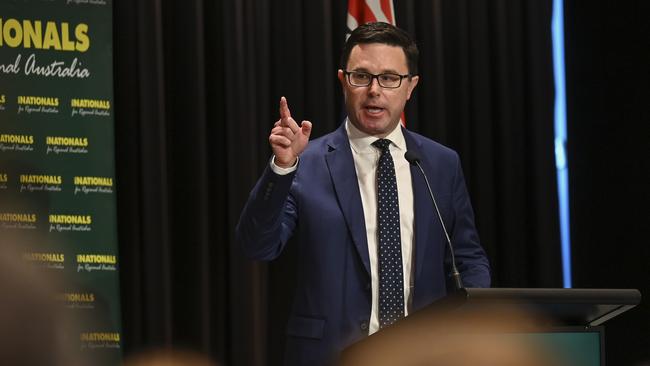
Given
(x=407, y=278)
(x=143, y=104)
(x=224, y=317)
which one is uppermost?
(x=143, y=104)

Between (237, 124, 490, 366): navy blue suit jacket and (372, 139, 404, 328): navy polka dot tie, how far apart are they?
0.15 ft

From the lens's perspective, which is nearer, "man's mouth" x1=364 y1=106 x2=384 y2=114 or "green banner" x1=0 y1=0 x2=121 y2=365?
"man's mouth" x1=364 y1=106 x2=384 y2=114

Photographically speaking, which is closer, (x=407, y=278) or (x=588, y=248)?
(x=407, y=278)

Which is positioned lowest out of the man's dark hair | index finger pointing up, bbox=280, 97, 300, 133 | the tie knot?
the tie knot

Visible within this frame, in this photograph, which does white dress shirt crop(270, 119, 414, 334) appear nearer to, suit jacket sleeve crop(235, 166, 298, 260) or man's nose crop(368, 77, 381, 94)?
man's nose crop(368, 77, 381, 94)

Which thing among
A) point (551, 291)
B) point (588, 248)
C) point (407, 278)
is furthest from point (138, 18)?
point (551, 291)

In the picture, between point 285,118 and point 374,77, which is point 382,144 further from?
point 285,118

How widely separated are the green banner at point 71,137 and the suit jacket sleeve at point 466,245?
1.62 m

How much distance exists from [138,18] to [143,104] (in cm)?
38

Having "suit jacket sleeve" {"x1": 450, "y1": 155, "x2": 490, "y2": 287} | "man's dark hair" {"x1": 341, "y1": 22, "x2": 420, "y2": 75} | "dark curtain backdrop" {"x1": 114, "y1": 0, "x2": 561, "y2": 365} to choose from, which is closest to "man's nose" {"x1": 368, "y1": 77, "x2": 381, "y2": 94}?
"man's dark hair" {"x1": 341, "y1": 22, "x2": 420, "y2": 75}

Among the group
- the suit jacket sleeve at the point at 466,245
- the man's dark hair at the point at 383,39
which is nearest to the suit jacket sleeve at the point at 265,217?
the suit jacket sleeve at the point at 466,245

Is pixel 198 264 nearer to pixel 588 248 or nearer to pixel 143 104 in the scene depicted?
pixel 143 104

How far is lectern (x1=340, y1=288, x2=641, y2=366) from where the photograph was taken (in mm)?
1760

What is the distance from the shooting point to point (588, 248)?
4.89 metres
